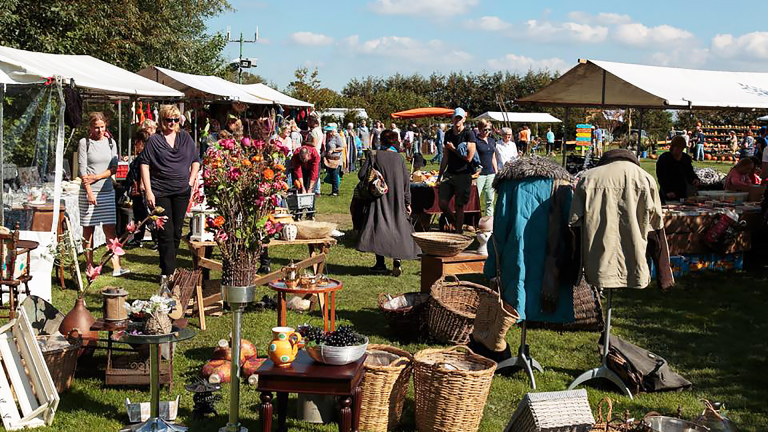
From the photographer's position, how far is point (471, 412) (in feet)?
15.1

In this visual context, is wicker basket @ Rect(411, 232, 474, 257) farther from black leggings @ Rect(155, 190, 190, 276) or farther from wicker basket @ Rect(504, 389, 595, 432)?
wicker basket @ Rect(504, 389, 595, 432)

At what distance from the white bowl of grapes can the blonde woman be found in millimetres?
5205

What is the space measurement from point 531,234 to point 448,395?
140cm

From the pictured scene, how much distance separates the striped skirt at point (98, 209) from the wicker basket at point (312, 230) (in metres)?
3.17

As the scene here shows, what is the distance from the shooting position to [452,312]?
621 cm

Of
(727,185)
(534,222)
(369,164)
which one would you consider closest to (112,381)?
(534,222)

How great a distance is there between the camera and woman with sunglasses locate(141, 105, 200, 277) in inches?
288

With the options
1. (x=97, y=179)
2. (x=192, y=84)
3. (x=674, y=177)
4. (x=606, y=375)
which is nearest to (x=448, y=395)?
(x=606, y=375)

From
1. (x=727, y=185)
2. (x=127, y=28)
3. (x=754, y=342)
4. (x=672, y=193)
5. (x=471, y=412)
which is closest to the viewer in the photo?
(x=471, y=412)

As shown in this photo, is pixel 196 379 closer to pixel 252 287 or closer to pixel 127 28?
pixel 252 287

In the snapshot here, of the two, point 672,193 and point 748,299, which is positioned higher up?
point 672,193

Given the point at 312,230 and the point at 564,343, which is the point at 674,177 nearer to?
the point at 564,343

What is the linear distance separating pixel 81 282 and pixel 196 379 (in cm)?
330

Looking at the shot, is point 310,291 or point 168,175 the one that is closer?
point 310,291
